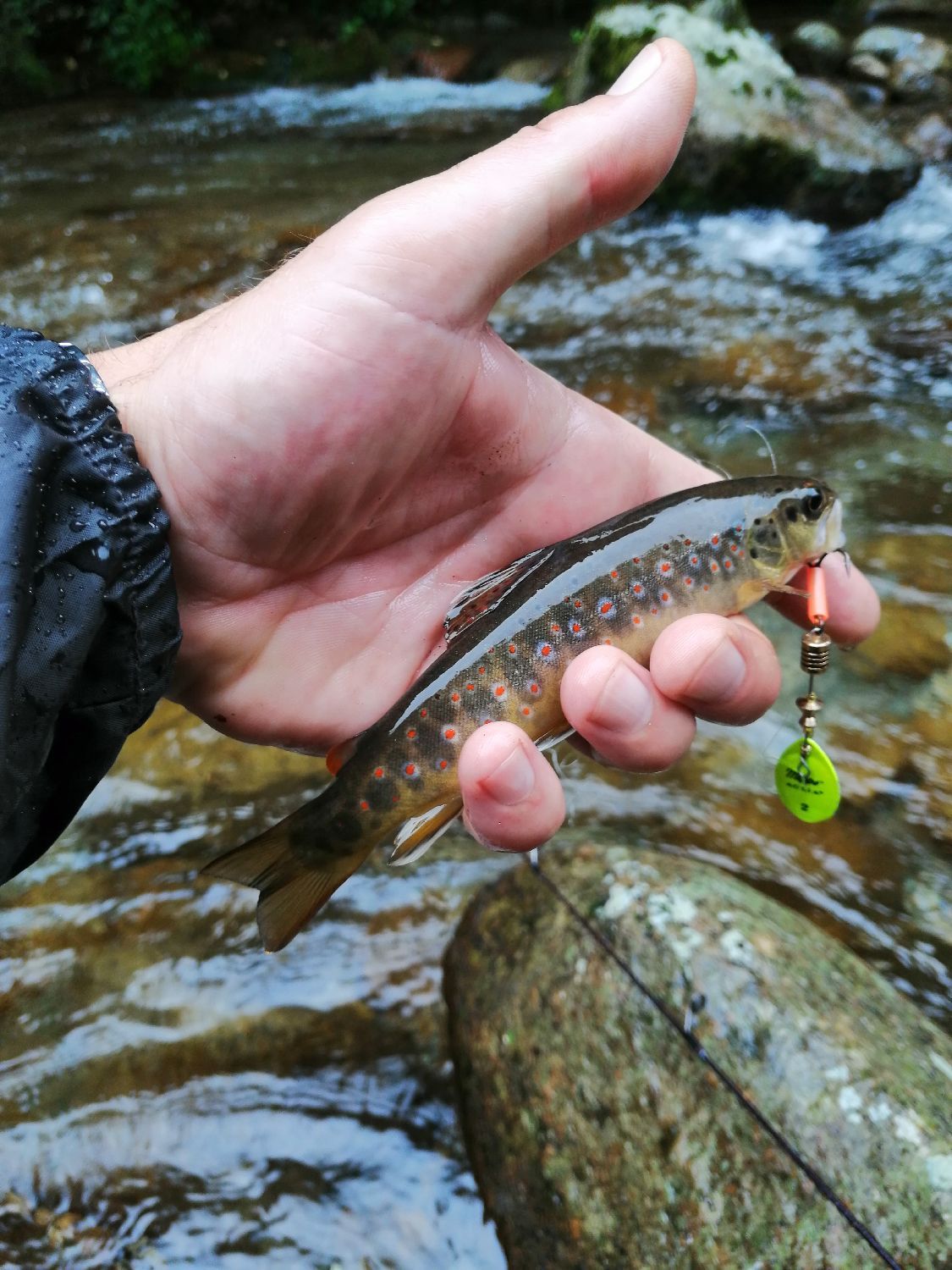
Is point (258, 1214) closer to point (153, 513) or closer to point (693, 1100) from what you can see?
point (693, 1100)

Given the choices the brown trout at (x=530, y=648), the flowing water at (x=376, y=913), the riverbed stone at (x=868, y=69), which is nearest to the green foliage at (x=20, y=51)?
the flowing water at (x=376, y=913)

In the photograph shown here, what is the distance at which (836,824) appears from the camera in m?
3.94

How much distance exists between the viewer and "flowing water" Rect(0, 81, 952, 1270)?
2.90 metres

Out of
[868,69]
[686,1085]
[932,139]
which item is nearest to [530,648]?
[686,1085]

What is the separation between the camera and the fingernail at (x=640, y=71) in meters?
2.29

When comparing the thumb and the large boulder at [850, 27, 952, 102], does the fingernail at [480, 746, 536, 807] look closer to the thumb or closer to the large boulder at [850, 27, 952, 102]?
the thumb

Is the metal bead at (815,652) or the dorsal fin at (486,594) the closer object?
the metal bead at (815,652)

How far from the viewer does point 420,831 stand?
225cm

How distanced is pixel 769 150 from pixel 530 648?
9015 millimetres

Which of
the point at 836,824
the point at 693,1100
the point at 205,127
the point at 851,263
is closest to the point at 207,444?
the point at 693,1100

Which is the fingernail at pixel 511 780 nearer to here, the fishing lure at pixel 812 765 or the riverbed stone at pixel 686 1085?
the fishing lure at pixel 812 765

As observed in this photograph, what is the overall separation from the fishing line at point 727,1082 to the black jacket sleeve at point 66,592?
1440 mm

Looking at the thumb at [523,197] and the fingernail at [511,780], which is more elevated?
the thumb at [523,197]

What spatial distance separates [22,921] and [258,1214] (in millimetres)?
1480
